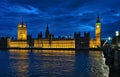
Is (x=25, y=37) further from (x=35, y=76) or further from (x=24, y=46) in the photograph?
(x=35, y=76)

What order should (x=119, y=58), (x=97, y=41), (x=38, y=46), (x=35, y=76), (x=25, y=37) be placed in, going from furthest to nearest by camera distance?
(x=25, y=37) → (x=38, y=46) → (x=97, y=41) → (x=35, y=76) → (x=119, y=58)

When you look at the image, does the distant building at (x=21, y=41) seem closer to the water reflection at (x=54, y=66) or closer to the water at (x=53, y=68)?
the water reflection at (x=54, y=66)

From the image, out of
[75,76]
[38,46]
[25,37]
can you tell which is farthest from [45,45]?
[75,76]

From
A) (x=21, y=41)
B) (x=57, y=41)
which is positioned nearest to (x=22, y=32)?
(x=21, y=41)

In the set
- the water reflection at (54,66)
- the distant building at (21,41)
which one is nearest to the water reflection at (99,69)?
the water reflection at (54,66)

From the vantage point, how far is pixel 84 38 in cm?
17475

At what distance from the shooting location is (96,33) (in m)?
180

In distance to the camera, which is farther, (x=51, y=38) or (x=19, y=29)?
(x=19, y=29)

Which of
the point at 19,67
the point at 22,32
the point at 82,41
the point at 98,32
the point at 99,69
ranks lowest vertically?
the point at 99,69

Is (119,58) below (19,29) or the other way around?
below

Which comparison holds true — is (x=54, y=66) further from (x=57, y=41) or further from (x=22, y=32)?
(x=22, y=32)

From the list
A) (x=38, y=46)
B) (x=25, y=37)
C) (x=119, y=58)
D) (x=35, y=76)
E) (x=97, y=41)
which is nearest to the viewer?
(x=119, y=58)

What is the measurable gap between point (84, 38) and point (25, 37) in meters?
37.8

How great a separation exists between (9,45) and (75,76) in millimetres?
163323
